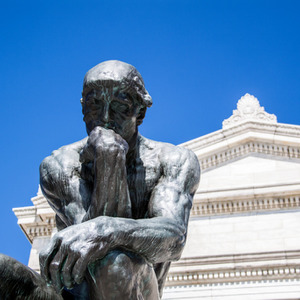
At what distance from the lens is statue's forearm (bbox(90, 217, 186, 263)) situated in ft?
10.9

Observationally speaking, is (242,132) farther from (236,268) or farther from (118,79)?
(118,79)

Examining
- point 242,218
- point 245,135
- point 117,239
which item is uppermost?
point 245,135

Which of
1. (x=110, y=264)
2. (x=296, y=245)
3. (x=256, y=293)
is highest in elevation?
(x=296, y=245)

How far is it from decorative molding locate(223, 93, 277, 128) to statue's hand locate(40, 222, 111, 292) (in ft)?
48.3

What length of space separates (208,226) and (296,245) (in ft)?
6.56

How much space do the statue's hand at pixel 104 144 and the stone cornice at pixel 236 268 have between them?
9459mm

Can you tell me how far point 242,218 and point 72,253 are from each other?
1231 centimetres

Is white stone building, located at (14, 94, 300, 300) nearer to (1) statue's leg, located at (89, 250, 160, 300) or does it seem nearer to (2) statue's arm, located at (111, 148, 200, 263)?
(2) statue's arm, located at (111, 148, 200, 263)

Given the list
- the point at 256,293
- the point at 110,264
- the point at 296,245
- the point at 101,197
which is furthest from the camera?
the point at 296,245

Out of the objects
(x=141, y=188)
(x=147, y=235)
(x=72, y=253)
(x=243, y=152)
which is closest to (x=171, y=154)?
(x=141, y=188)

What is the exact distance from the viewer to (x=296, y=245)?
47.5 ft

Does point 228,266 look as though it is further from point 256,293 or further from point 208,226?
point 208,226

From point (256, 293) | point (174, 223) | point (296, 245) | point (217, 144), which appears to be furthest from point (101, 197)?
point (217, 144)

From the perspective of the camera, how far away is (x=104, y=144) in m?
3.64
